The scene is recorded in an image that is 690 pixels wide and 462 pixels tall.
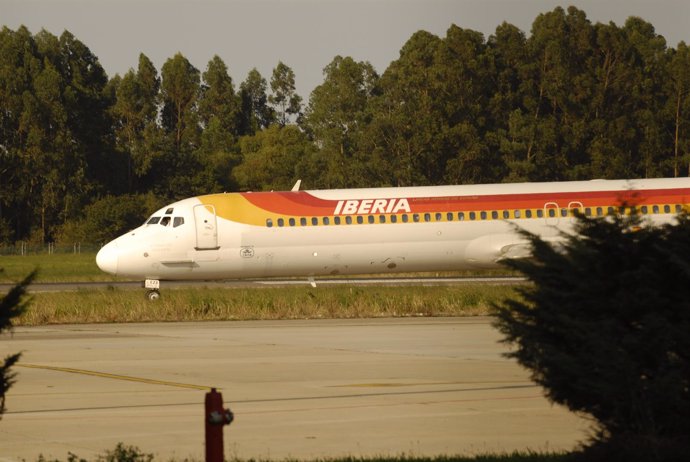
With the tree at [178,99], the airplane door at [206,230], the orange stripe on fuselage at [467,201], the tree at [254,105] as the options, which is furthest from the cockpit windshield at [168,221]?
the tree at [254,105]

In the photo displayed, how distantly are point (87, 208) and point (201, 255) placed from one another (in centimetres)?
5236

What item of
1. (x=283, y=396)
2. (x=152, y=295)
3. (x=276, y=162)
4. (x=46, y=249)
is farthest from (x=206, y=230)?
(x=276, y=162)

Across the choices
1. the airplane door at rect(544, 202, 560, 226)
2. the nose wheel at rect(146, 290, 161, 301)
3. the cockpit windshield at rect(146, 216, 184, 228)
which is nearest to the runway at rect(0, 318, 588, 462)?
the nose wheel at rect(146, 290, 161, 301)

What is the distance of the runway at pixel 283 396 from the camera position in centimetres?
1271

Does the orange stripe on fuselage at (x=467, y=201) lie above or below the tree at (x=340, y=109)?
below

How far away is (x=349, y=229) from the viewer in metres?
36.8

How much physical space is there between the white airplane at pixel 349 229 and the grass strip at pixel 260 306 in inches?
117

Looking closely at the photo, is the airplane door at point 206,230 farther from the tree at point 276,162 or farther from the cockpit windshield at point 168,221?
the tree at point 276,162

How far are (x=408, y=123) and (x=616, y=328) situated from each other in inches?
2798

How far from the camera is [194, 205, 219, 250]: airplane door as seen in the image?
118 feet

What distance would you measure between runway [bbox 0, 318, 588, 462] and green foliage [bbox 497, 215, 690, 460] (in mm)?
946

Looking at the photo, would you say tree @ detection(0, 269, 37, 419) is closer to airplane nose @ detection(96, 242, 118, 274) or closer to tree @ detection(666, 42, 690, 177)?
airplane nose @ detection(96, 242, 118, 274)

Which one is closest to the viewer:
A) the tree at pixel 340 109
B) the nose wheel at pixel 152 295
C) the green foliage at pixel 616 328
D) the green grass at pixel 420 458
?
the green foliage at pixel 616 328

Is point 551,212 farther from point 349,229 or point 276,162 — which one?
point 276,162
